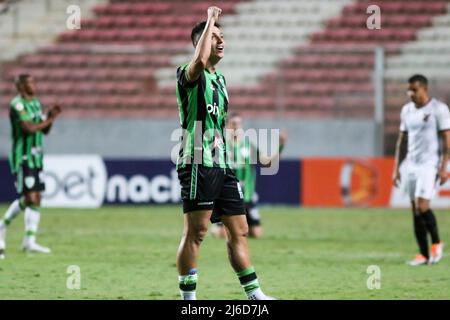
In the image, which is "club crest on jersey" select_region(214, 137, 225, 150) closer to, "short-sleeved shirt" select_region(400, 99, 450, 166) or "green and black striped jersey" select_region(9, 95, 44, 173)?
"short-sleeved shirt" select_region(400, 99, 450, 166)

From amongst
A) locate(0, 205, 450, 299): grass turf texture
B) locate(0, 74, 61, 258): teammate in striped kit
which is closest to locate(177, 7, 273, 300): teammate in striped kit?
locate(0, 205, 450, 299): grass turf texture

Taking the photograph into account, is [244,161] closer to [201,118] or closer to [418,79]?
[418,79]

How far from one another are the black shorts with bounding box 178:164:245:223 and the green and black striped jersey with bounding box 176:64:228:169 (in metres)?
0.07

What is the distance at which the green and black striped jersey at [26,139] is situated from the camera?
12.5 meters

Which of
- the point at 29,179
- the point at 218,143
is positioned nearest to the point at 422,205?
A: the point at 218,143

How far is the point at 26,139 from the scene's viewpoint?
12633 mm

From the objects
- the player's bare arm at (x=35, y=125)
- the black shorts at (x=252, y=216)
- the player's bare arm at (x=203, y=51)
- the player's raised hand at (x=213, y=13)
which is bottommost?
the black shorts at (x=252, y=216)

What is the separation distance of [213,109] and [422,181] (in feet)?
14.6

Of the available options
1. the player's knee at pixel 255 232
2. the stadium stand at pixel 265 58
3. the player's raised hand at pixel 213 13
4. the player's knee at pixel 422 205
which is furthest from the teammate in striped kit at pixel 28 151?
the stadium stand at pixel 265 58

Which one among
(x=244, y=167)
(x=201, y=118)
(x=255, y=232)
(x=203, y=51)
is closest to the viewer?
(x=203, y=51)

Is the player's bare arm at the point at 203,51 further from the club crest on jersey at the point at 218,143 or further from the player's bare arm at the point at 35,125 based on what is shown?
the player's bare arm at the point at 35,125

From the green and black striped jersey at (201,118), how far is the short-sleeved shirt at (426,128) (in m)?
4.39

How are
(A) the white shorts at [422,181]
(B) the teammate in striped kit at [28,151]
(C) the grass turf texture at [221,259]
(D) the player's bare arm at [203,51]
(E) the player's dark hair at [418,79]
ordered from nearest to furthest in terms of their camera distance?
1. (D) the player's bare arm at [203,51]
2. (C) the grass turf texture at [221,259]
3. (E) the player's dark hair at [418,79]
4. (A) the white shorts at [422,181]
5. (B) the teammate in striped kit at [28,151]

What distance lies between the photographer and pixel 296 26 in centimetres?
2514
